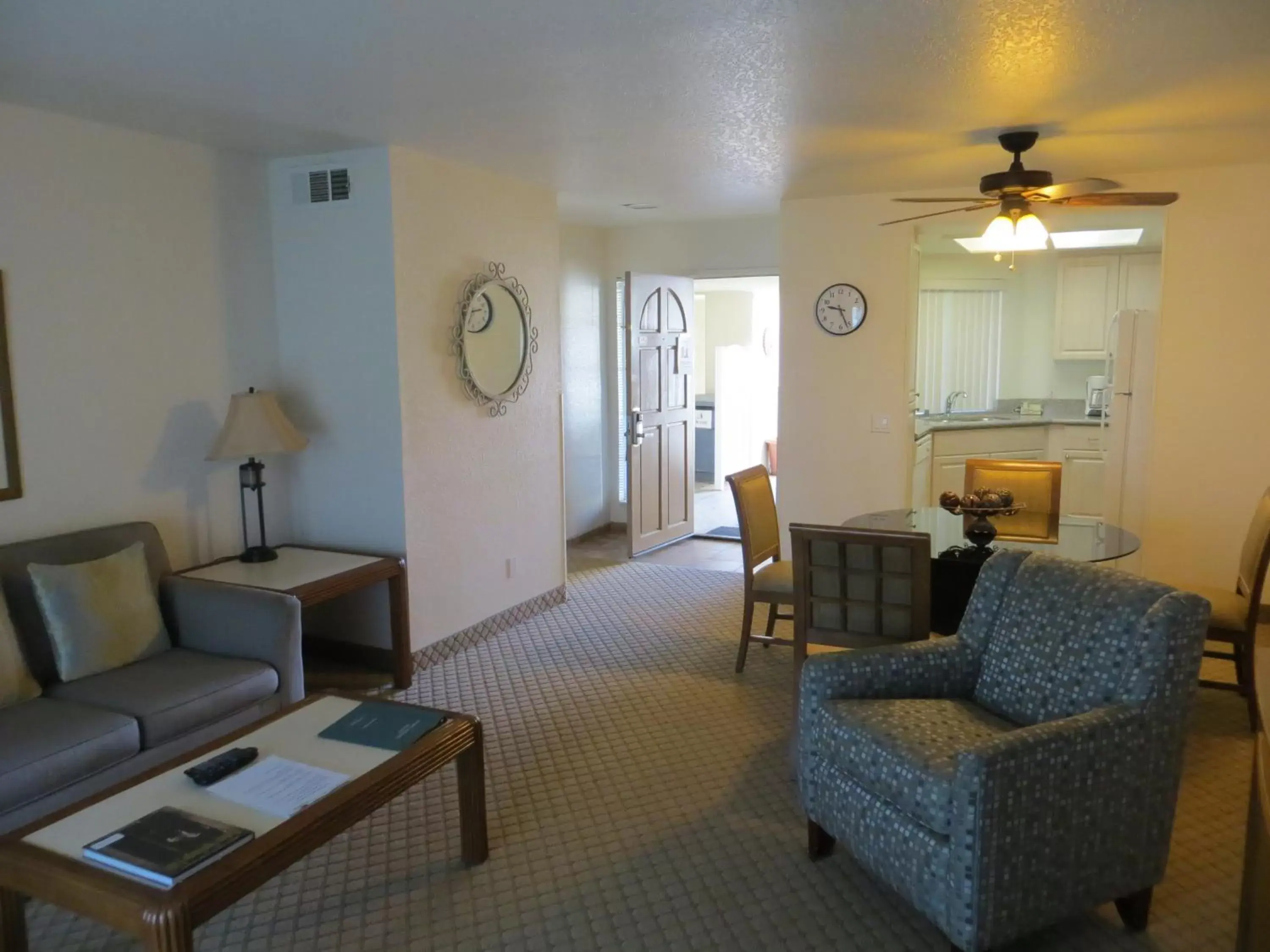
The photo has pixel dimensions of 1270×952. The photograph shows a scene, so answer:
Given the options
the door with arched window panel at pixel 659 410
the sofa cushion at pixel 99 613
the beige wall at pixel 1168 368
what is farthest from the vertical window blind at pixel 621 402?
the sofa cushion at pixel 99 613

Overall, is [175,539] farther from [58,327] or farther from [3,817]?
[3,817]

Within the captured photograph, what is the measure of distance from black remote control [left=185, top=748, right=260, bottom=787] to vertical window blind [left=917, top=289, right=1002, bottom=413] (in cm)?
594

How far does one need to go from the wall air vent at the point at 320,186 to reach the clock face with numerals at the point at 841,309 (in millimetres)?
2764

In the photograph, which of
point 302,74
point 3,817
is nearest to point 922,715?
point 3,817

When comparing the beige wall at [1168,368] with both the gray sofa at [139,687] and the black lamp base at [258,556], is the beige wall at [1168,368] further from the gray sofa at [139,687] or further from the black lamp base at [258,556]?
the gray sofa at [139,687]

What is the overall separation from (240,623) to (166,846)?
1420 millimetres

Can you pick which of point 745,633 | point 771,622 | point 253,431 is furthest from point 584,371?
point 253,431

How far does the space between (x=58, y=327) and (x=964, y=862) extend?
3.50 metres

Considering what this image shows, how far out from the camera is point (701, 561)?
6.43 metres

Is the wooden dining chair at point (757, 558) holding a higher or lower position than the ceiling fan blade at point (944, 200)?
lower

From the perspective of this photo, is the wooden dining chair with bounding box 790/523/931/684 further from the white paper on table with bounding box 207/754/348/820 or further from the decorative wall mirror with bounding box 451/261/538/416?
the decorative wall mirror with bounding box 451/261/538/416

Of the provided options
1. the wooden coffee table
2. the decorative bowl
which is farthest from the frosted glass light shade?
the wooden coffee table

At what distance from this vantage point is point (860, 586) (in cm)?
324

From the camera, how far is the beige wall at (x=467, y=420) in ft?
13.5
